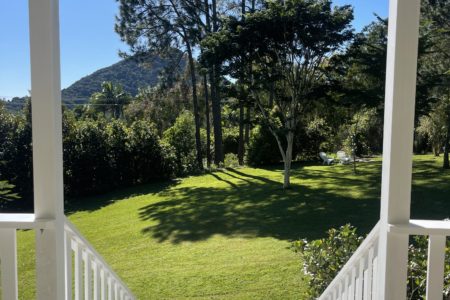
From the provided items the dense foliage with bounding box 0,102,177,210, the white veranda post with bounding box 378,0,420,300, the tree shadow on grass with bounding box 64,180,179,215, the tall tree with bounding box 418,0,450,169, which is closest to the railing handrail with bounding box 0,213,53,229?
the white veranda post with bounding box 378,0,420,300

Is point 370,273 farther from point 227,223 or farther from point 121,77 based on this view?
point 121,77

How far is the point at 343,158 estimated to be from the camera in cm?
1115

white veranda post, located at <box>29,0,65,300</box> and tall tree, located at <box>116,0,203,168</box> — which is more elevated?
tall tree, located at <box>116,0,203,168</box>

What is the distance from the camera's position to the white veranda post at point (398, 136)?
A: 0.99m

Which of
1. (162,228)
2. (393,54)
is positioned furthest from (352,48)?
(393,54)

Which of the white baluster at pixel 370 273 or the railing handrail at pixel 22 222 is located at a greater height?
the railing handrail at pixel 22 222

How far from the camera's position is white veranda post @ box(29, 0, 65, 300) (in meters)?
1.00

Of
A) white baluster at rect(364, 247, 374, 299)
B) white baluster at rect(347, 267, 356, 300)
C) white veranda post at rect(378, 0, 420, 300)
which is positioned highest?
white veranda post at rect(378, 0, 420, 300)

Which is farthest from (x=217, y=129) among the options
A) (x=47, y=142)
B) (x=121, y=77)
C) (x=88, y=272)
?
(x=47, y=142)

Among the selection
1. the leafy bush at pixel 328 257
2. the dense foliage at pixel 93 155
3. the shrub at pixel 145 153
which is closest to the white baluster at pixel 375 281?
the leafy bush at pixel 328 257

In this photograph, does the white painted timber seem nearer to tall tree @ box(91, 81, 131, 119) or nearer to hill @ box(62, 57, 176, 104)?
hill @ box(62, 57, 176, 104)

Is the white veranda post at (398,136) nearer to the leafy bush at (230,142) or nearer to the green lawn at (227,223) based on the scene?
the green lawn at (227,223)

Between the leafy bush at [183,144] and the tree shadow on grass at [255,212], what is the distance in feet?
6.76

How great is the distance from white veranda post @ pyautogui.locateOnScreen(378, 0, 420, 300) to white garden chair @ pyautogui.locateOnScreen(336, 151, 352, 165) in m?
10.3
